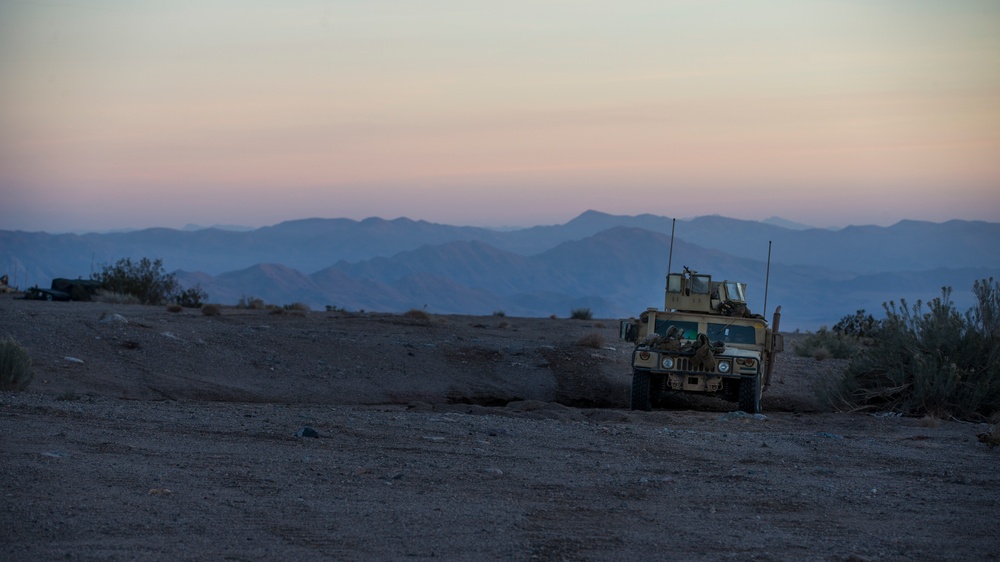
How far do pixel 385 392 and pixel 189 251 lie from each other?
17005 cm

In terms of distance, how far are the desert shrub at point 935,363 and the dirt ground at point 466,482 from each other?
966mm

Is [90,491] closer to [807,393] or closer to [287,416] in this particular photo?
[287,416]

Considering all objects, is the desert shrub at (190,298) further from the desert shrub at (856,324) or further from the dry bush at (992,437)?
the dry bush at (992,437)

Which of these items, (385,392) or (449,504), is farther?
(385,392)

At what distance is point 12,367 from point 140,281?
27.7m

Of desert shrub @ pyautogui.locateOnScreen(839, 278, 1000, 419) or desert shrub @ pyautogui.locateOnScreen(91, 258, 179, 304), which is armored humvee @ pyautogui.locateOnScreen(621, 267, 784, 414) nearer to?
desert shrub @ pyautogui.locateOnScreen(839, 278, 1000, 419)

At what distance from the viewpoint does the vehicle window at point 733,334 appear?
55.5ft

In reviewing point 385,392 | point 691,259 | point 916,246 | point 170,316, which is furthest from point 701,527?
point 916,246

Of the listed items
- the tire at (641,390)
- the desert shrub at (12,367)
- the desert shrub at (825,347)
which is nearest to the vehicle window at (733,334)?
the tire at (641,390)

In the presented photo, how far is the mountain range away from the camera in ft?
420

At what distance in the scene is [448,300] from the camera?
132 m

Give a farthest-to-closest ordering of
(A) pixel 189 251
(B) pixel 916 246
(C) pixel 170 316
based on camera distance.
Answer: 1. (A) pixel 189 251
2. (B) pixel 916 246
3. (C) pixel 170 316

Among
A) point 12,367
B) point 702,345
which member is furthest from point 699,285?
point 12,367

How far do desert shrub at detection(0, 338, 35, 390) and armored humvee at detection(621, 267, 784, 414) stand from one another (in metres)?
8.97
